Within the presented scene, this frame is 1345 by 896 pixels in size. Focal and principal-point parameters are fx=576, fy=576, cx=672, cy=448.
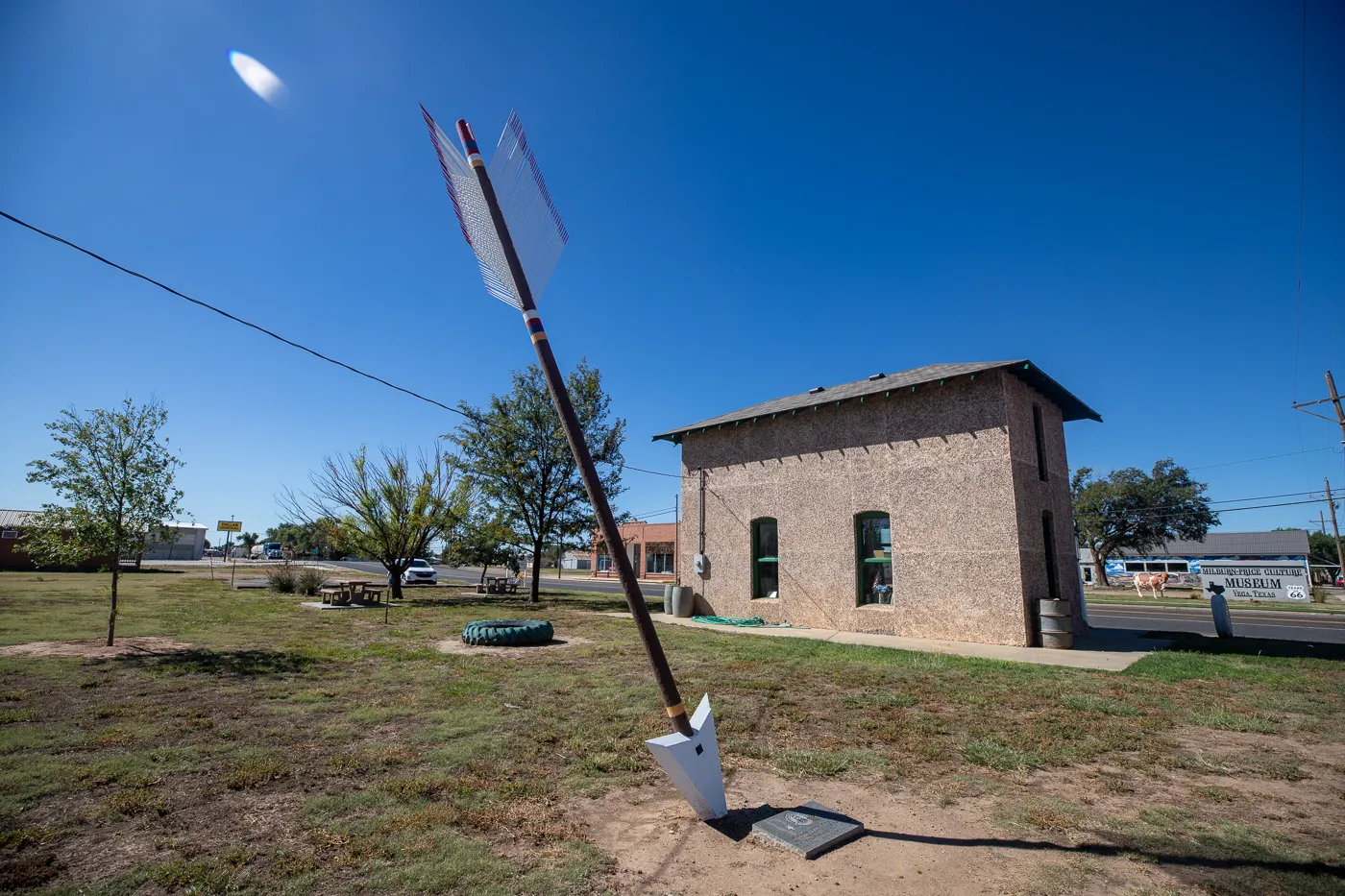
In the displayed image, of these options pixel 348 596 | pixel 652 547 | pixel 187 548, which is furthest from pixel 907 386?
pixel 187 548

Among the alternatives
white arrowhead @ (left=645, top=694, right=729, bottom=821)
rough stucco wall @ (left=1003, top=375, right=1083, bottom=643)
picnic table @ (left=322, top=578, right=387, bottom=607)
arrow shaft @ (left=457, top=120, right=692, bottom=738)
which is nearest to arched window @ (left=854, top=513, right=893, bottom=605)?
rough stucco wall @ (left=1003, top=375, right=1083, bottom=643)

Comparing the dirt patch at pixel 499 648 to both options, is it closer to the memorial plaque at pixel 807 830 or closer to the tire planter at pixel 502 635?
the tire planter at pixel 502 635

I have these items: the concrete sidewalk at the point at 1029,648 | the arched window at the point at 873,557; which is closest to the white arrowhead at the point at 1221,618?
the concrete sidewalk at the point at 1029,648

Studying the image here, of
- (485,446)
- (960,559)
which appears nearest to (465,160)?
(960,559)

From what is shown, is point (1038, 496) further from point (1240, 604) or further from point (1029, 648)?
point (1240, 604)

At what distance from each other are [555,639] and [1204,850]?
1033 centimetres

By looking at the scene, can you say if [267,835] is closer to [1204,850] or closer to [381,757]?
[381,757]

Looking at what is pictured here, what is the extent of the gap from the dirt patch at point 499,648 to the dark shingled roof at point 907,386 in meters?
7.88

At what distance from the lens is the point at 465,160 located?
4070 mm

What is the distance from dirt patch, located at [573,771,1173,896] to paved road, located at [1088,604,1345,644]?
50.7 ft

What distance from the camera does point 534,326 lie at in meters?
3.91

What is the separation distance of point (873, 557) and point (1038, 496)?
374 centimetres

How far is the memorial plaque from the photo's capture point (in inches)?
131

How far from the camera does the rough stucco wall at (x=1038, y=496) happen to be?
11648 millimetres
